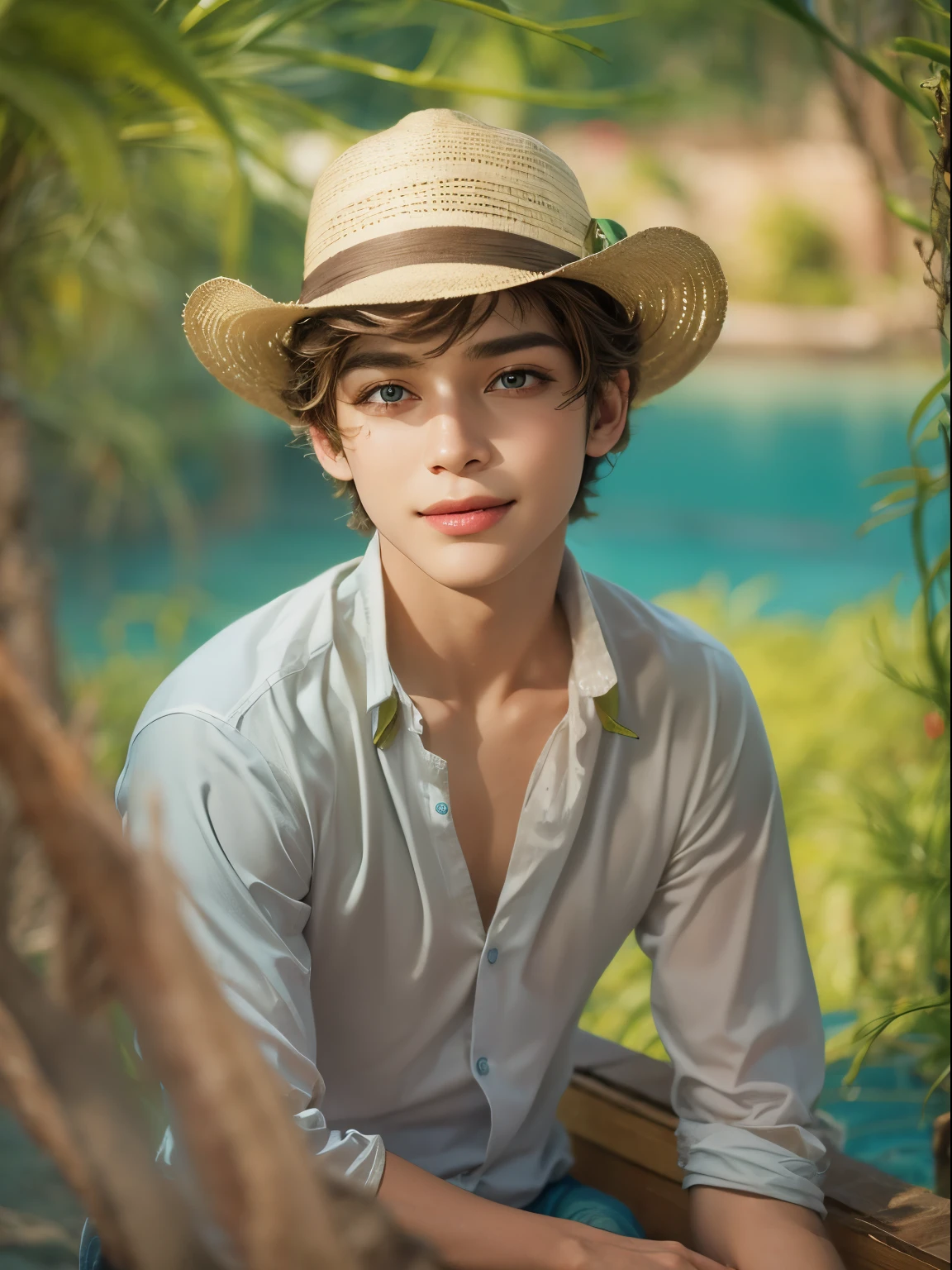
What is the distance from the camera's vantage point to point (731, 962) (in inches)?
37.8

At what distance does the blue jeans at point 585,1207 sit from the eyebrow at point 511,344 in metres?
0.61

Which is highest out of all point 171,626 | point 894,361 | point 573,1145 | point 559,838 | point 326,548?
point 894,361

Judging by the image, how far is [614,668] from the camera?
940 mm

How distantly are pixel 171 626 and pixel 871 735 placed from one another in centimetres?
165

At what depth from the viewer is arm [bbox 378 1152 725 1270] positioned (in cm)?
79

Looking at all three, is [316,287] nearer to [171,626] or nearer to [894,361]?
[171,626]

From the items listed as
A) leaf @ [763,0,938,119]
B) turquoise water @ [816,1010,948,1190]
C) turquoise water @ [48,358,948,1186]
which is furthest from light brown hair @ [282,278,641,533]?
turquoise water @ [48,358,948,1186]

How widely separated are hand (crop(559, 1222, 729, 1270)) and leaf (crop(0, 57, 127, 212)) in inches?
31.7

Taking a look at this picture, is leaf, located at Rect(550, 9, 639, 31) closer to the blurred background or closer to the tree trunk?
the blurred background

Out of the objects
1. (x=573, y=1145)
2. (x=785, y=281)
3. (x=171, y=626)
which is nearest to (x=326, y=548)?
(x=785, y=281)

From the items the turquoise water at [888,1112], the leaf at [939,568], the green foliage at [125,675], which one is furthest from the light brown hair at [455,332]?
the green foliage at [125,675]

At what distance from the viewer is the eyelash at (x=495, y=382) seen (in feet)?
2.78

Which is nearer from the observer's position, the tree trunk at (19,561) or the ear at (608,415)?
the ear at (608,415)

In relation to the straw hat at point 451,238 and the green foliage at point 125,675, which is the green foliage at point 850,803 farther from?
the green foliage at point 125,675
